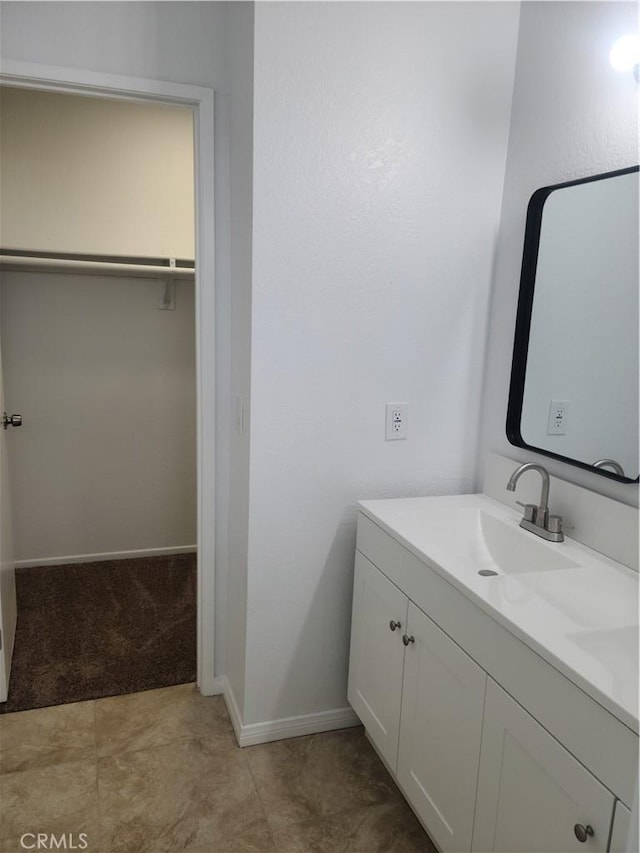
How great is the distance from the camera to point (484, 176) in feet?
6.32

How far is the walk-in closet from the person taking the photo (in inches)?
110

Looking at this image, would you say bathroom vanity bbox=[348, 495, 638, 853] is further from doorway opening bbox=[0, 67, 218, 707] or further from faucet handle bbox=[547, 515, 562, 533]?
doorway opening bbox=[0, 67, 218, 707]

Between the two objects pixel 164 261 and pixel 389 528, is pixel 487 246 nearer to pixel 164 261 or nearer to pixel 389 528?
pixel 389 528

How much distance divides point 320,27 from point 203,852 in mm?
2254

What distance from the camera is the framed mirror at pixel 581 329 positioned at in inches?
57.8

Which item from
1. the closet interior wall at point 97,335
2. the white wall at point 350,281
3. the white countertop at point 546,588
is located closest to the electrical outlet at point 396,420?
the white wall at point 350,281

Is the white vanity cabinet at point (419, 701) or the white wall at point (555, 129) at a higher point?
the white wall at point (555, 129)

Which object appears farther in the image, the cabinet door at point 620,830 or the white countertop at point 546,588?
the white countertop at point 546,588

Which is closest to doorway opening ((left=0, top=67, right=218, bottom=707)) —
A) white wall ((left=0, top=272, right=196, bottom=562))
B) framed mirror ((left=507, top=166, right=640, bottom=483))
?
white wall ((left=0, top=272, right=196, bottom=562))

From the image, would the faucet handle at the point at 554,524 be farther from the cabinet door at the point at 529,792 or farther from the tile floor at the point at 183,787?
the tile floor at the point at 183,787

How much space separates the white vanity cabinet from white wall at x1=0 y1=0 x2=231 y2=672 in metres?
0.98

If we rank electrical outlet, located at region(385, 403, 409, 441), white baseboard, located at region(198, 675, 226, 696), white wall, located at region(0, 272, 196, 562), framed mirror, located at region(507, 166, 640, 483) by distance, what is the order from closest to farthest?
framed mirror, located at region(507, 166, 640, 483), electrical outlet, located at region(385, 403, 409, 441), white baseboard, located at region(198, 675, 226, 696), white wall, located at region(0, 272, 196, 562)

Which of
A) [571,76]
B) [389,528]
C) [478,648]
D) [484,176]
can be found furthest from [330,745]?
[571,76]

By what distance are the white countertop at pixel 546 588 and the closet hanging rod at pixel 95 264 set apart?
1737 mm
